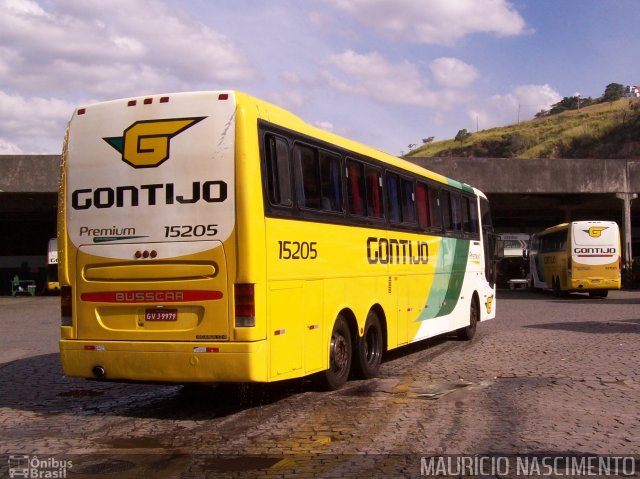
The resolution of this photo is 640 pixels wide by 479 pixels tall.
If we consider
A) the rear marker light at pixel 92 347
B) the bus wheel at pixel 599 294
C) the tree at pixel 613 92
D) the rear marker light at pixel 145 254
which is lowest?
the bus wheel at pixel 599 294

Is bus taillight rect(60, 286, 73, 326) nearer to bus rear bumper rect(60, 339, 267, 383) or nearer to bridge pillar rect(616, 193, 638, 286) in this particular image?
bus rear bumper rect(60, 339, 267, 383)

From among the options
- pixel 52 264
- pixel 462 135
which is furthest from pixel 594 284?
pixel 462 135

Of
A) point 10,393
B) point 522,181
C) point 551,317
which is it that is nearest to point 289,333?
point 10,393

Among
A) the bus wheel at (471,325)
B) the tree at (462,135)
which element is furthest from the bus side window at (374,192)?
the tree at (462,135)

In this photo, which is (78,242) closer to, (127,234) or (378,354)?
(127,234)

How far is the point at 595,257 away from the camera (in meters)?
28.8

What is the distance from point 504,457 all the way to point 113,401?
194 inches

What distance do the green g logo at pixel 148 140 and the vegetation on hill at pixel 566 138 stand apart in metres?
73.7

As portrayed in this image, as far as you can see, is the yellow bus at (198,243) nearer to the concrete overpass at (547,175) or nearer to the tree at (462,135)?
the concrete overpass at (547,175)

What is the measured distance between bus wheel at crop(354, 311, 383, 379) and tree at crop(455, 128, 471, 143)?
335ft

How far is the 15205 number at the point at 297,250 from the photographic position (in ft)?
25.1

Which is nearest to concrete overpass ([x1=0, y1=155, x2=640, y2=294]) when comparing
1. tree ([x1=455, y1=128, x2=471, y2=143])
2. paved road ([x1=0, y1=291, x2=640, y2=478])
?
paved road ([x1=0, y1=291, x2=640, y2=478])

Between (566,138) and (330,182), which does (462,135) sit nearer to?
(566,138)

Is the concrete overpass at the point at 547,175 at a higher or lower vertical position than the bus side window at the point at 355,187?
higher
